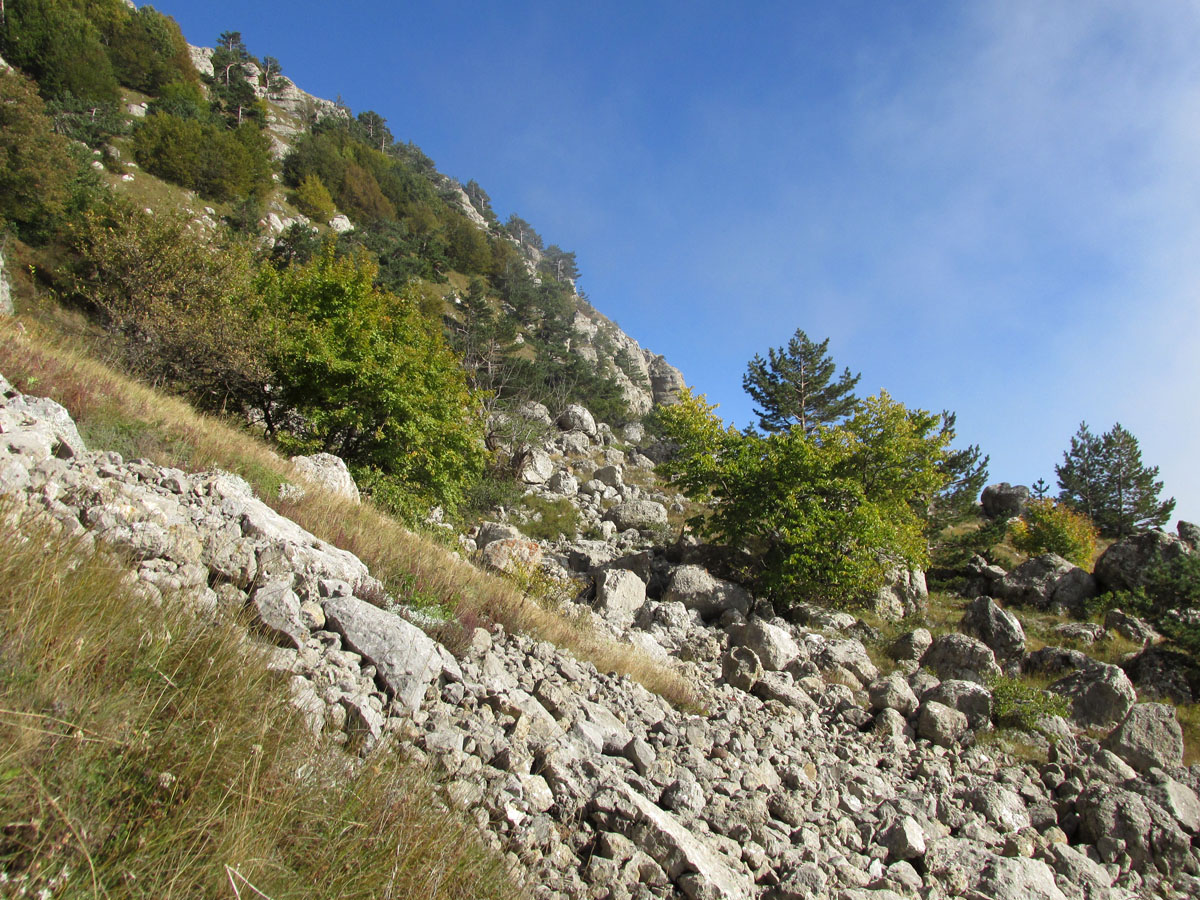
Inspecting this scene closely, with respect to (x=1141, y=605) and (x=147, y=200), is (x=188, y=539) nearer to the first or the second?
(x=1141, y=605)

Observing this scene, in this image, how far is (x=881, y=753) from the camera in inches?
279

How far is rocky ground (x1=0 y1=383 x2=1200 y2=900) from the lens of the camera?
3531 millimetres

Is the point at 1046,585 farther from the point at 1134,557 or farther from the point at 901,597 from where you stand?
the point at 901,597

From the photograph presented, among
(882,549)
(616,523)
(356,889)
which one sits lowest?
(356,889)

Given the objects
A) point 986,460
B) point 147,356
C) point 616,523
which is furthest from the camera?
point 986,460

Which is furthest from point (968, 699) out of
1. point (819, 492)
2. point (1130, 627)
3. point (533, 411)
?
point (533, 411)

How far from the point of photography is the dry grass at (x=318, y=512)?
6.38 metres

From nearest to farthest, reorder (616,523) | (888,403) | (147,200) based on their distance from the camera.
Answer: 1. (888,403)
2. (616,523)
3. (147,200)

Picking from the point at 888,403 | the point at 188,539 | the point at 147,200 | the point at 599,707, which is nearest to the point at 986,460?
the point at 888,403

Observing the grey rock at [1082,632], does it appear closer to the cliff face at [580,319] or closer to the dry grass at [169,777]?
the dry grass at [169,777]

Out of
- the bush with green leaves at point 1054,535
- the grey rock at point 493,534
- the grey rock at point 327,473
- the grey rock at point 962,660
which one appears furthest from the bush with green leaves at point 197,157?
the bush with green leaves at point 1054,535

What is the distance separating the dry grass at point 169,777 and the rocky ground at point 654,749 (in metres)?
0.44

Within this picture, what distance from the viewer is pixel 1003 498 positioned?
4206 centimetres

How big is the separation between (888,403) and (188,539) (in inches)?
626
